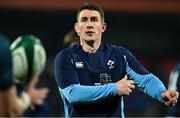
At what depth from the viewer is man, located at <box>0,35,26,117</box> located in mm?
3430

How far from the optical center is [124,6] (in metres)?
15.3

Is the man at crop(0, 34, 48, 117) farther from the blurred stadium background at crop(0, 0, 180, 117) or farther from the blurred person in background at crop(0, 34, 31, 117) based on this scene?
the blurred stadium background at crop(0, 0, 180, 117)

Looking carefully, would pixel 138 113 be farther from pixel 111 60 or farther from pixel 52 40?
pixel 111 60

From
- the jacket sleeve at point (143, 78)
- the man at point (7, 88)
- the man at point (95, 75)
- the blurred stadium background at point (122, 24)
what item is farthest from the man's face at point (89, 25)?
the blurred stadium background at point (122, 24)

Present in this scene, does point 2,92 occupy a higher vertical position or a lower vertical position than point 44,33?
higher

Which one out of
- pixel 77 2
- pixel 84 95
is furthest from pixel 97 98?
pixel 77 2

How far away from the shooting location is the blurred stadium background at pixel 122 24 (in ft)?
49.9

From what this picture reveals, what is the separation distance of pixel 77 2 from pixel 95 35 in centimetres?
1006

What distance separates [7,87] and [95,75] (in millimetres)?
1352

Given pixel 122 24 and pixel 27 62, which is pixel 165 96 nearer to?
pixel 27 62

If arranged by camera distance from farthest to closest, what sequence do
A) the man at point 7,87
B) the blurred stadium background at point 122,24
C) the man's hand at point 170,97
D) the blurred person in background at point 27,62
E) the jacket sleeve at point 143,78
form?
the blurred stadium background at point 122,24 < the jacket sleeve at point 143,78 < the man's hand at point 170,97 < the blurred person in background at point 27,62 < the man at point 7,87

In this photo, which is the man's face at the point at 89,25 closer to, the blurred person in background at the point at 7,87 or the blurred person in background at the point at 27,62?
the blurred person in background at the point at 27,62

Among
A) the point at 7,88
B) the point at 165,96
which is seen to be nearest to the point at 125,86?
the point at 165,96

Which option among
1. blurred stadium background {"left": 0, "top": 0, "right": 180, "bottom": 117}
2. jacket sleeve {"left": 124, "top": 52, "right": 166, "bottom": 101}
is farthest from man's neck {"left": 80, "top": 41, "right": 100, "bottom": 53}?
blurred stadium background {"left": 0, "top": 0, "right": 180, "bottom": 117}
